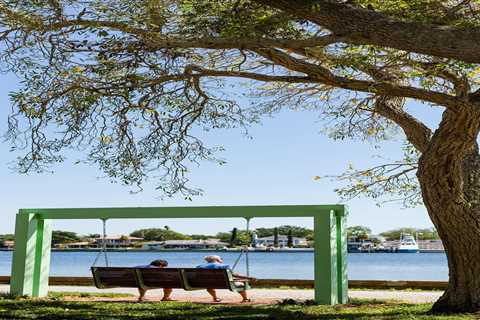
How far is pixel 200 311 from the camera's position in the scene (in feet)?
32.6

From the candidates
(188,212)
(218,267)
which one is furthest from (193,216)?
(218,267)

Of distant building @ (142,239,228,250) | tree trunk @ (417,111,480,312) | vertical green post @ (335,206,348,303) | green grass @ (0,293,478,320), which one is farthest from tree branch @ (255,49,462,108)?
distant building @ (142,239,228,250)

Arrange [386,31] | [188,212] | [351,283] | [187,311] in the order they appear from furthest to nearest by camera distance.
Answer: [351,283] → [188,212] → [187,311] → [386,31]

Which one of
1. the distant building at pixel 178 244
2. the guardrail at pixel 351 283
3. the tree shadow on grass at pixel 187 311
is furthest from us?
the distant building at pixel 178 244

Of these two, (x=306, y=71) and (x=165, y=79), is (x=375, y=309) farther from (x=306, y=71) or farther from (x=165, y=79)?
(x=165, y=79)

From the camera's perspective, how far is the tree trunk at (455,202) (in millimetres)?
9016

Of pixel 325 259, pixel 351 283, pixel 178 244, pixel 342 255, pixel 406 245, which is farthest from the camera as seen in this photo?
pixel 406 245

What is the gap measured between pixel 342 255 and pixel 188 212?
10.2ft

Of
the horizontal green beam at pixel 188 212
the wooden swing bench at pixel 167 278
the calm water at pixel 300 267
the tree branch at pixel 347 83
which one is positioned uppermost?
the tree branch at pixel 347 83

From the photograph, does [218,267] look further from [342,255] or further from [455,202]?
[455,202]

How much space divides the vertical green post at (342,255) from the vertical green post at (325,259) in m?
0.14

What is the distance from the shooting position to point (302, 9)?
260 inches

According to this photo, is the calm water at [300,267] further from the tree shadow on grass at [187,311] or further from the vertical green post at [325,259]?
the tree shadow on grass at [187,311]

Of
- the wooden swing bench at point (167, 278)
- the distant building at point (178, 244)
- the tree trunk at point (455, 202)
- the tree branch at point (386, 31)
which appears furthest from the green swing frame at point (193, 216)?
the tree branch at point (386, 31)
